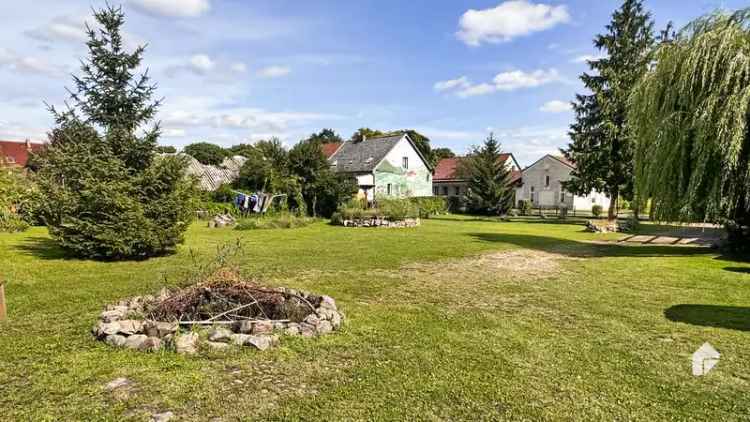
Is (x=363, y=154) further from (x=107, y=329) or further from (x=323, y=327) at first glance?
(x=107, y=329)

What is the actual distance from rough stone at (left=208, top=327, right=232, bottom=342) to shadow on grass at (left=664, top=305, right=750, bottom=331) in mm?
5361

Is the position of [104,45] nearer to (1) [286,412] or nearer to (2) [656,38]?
(1) [286,412]

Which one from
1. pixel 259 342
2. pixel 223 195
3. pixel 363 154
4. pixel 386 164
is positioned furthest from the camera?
pixel 363 154

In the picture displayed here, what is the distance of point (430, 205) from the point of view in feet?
102

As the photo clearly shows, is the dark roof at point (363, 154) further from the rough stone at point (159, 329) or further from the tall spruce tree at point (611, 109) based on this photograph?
the rough stone at point (159, 329)

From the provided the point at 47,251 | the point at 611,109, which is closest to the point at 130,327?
the point at 47,251

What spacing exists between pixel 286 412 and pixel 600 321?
4140mm

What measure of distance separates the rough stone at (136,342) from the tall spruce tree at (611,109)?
22.0m

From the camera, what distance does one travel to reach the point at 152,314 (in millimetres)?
4840

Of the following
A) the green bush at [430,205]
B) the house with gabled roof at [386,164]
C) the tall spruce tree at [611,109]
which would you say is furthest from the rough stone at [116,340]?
the house with gabled roof at [386,164]

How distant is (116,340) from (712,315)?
280 inches

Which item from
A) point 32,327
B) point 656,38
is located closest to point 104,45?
point 32,327

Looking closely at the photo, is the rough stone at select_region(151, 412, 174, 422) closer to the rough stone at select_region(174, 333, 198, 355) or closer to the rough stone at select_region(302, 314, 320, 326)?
the rough stone at select_region(174, 333, 198, 355)

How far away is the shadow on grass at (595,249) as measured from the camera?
11508mm
